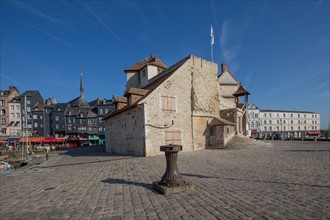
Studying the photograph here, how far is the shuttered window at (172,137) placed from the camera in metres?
17.4

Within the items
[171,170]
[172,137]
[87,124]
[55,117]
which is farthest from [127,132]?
[55,117]

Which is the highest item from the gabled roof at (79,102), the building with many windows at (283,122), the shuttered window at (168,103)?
the gabled roof at (79,102)

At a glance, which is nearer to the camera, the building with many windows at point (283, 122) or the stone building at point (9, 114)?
the stone building at point (9, 114)

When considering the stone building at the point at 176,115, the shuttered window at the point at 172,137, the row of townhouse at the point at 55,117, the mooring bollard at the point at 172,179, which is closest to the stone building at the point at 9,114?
the row of townhouse at the point at 55,117

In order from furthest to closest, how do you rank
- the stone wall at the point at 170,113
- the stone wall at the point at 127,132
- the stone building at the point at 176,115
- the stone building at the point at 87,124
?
the stone building at the point at 87,124 < the stone wall at the point at 127,132 < the stone building at the point at 176,115 < the stone wall at the point at 170,113

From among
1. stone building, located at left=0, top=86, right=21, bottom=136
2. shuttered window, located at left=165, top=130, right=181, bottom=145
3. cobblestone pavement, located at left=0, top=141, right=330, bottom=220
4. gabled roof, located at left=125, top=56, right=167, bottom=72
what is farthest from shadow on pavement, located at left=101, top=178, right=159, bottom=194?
stone building, located at left=0, top=86, right=21, bottom=136

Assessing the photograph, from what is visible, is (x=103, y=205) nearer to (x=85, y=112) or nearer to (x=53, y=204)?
(x=53, y=204)

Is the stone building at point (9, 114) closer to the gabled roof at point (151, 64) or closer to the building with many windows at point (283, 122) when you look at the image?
the gabled roof at point (151, 64)

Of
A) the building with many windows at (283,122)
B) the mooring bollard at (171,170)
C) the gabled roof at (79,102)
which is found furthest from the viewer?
the building with many windows at (283,122)

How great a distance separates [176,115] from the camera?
59.9 feet

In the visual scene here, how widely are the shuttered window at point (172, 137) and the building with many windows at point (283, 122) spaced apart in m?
57.2

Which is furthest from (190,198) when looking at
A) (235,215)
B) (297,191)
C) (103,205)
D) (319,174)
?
(319,174)

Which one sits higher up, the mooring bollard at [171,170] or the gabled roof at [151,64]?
the gabled roof at [151,64]

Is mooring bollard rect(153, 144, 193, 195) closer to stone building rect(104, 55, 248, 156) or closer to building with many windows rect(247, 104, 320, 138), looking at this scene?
stone building rect(104, 55, 248, 156)
